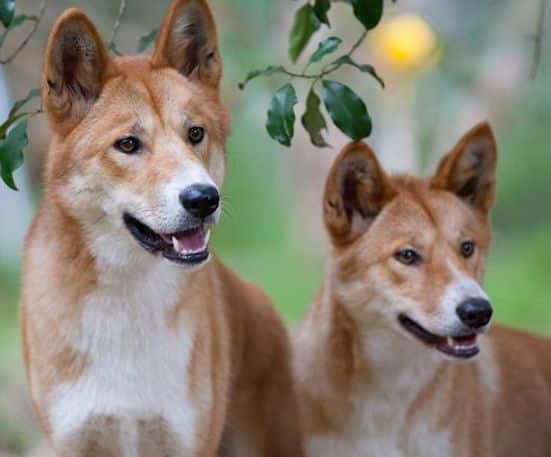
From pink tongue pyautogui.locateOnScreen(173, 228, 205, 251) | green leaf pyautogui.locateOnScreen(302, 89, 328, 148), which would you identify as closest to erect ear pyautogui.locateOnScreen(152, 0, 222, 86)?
green leaf pyautogui.locateOnScreen(302, 89, 328, 148)

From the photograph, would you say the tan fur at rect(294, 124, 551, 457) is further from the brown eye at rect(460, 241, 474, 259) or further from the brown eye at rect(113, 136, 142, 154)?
the brown eye at rect(113, 136, 142, 154)

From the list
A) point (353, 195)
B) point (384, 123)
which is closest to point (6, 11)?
point (353, 195)

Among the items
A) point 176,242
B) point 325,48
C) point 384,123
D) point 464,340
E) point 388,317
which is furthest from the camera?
point 384,123

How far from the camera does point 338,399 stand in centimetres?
391

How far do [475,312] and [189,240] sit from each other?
33.8 inches

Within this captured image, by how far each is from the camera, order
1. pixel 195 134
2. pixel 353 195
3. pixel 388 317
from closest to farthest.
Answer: pixel 195 134, pixel 388 317, pixel 353 195

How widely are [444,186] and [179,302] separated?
3.26ft

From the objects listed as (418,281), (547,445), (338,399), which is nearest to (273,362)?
(338,399)

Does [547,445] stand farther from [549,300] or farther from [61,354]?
[549,300]

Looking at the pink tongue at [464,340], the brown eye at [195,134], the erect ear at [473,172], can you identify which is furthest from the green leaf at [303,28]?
the pink tongue at [464,340]

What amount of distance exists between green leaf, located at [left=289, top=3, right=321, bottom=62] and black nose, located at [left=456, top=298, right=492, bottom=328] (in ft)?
3.27

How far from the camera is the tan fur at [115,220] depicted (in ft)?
Result: 10.7

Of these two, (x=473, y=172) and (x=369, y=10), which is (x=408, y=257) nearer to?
(x=473, y=172)

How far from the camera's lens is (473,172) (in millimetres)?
4016
